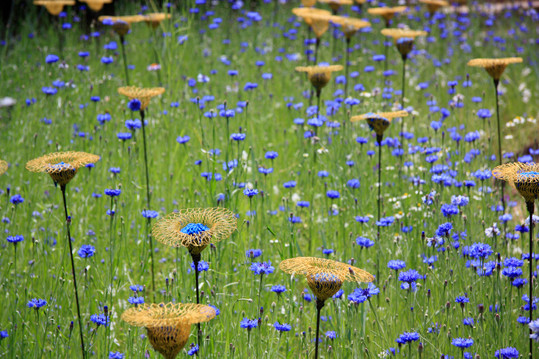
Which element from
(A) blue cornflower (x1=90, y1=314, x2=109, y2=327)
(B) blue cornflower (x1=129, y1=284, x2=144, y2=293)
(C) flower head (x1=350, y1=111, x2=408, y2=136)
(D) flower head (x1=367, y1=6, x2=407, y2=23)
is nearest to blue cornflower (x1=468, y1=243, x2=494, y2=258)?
(C) flower head (x1=350, y1=111, x2=408, y2=136)

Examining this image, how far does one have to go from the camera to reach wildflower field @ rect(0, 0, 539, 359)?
1.97 meters

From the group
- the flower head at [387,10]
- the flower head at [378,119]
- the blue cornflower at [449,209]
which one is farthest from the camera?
the flower head at [387,10]

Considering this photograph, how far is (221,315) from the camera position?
85.8 inches

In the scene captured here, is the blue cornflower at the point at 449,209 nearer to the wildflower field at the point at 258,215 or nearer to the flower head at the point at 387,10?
the wildflower field at the point at 258,215

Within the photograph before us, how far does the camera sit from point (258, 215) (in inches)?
123

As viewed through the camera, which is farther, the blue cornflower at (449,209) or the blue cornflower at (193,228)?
the blue cornflower at (449,209)

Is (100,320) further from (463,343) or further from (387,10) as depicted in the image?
(387,10)

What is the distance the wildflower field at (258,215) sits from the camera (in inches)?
77.7

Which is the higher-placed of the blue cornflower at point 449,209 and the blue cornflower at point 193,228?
the blue cornflower at point 193,228

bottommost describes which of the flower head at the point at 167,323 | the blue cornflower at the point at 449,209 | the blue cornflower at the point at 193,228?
the blue cornflower at the point at 449,209

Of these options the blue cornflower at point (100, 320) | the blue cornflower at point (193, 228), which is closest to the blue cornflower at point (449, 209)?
the blue cornflower at point (193, 228)

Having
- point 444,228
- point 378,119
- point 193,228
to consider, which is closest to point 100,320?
point 193,228

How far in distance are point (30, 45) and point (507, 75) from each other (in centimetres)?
493

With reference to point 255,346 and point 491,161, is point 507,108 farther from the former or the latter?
point 255,346
